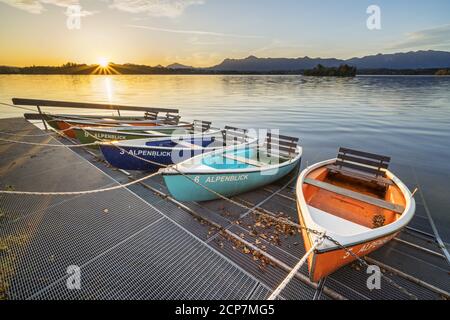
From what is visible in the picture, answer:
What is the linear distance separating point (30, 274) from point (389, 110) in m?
34.0

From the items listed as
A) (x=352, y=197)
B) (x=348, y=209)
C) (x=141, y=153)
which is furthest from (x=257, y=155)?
(x=141, y=153)

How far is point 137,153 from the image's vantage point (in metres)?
7.98

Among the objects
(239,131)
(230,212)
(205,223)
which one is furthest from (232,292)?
(239,131)

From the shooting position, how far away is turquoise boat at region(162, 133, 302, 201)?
5.96 metres

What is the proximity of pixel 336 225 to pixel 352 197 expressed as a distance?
3.75ft

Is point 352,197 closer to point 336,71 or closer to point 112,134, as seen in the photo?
point 112,134

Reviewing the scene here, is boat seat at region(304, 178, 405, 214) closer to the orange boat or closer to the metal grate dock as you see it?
the orange boat

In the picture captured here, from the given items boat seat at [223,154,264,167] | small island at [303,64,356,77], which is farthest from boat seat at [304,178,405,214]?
small island at [303,64,356,77]

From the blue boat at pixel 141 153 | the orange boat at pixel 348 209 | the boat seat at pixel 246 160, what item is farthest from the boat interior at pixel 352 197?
the blue boat at pixel 141 153

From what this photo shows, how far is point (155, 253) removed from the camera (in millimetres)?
4559

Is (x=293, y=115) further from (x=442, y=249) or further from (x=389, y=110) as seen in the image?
(x=442, y=249)

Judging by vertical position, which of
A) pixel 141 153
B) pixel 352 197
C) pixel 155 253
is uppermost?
pixel 141 153

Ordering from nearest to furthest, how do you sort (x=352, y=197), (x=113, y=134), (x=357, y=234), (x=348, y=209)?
(x=357, y=234)
(x=352, y=197)
(x=348, y=209)
(x=113, y=134)

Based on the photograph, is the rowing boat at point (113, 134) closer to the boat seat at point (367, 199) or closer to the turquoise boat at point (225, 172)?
the turquoise boat at point (225, 172)
